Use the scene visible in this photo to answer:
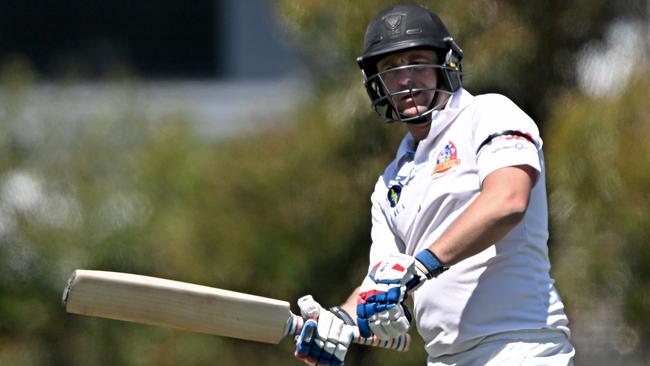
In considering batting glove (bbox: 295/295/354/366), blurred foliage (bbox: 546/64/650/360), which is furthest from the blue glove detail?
blurred foliage (bbox: 546/64/650/360)

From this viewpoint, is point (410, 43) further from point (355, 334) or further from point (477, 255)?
point (355, 334)

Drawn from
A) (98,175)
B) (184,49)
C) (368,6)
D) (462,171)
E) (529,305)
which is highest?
(462,171)

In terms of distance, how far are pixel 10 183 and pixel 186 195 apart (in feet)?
4.76

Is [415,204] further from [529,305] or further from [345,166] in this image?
[345,166]

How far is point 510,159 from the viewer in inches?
140

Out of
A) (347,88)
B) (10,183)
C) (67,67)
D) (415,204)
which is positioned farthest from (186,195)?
(415,204)

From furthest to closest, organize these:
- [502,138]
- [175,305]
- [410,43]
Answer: [410,43] → [175,305] → [502,138]

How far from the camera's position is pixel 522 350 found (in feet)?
12.2

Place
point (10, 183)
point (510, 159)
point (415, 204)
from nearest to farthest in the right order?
point (510, 159)
point (415, 204)
point (10, 183)

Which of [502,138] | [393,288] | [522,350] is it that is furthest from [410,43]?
[522,350]

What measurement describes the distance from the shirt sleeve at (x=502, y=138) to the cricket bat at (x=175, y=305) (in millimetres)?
616

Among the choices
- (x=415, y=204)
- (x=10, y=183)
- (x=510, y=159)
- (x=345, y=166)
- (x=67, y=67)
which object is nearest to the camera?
(x=510, y=159)

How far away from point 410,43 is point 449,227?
577 mm

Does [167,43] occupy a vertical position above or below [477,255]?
below
